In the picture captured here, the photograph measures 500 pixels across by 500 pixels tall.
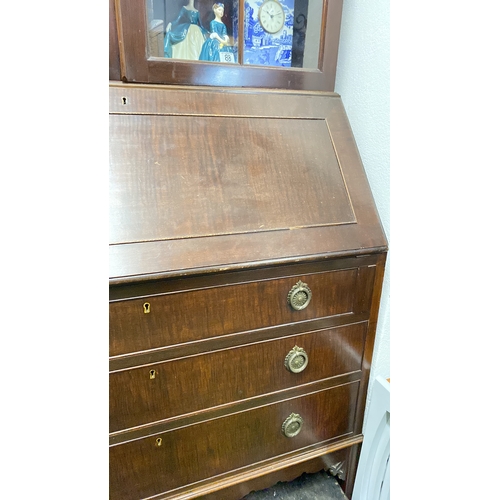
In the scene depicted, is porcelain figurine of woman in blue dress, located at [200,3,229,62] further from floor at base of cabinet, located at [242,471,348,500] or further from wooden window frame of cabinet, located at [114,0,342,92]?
floor at base of cabinet, located at [242,471,348,500]

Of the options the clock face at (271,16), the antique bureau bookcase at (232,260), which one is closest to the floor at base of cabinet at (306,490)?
the antique bureau bookcase at (232,260)

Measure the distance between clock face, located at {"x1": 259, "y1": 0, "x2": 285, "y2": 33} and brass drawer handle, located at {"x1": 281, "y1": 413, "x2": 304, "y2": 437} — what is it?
38.2 inches

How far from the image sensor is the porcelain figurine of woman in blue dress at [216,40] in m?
0.90

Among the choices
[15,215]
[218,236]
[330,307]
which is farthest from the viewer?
[330,307]

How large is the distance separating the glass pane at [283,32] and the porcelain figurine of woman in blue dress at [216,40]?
0.06 m

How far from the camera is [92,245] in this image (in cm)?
27

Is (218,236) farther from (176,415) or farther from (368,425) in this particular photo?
(368,425)

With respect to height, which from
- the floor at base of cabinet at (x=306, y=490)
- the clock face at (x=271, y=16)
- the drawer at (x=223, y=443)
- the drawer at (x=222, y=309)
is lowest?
the floor at base of cabinet at (x=306, y=490)

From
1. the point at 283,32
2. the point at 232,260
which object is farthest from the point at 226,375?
the point at 283,32

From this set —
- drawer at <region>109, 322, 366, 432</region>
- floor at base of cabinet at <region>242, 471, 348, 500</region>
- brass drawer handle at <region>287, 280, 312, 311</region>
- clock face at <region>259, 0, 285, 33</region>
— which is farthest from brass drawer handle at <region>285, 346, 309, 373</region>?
clock face at <region>259, 0, 285, 33</region>

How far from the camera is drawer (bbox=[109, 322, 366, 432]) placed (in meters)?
0.76

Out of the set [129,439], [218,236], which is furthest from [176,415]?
[218,236]

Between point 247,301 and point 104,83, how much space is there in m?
0.57

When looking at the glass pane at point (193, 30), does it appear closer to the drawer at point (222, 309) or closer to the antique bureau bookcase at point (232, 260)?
the antique bureau bookcase at point (232, 260)
